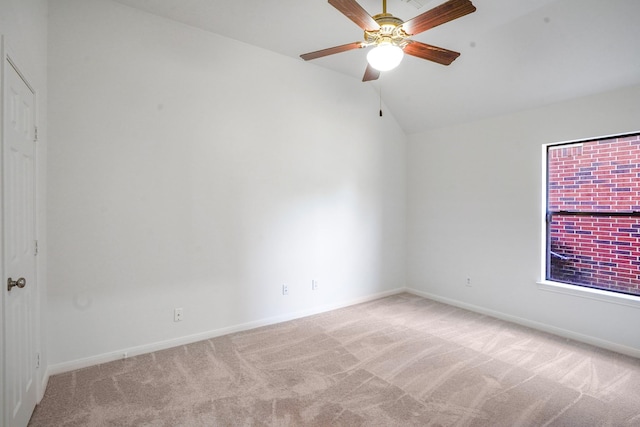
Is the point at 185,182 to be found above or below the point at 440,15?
below

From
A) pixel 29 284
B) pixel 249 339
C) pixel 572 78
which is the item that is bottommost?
pixel 249 339

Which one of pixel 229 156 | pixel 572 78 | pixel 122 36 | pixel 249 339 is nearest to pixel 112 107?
pixel 122 36

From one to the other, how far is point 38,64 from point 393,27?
8.22 ft

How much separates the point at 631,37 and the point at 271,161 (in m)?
3.41

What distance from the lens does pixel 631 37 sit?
273 centimetres

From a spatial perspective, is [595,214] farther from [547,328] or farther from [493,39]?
[493,39]

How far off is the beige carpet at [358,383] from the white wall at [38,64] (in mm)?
629

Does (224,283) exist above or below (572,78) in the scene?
below

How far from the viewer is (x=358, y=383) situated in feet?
8.42

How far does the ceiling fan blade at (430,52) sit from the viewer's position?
2365 mm

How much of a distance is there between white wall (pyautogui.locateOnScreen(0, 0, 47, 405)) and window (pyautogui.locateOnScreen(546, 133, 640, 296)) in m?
4.71

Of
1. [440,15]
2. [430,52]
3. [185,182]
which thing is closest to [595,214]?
[430,52]

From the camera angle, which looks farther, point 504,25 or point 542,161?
point 542,161

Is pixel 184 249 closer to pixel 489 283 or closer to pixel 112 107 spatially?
pixel 112 107
